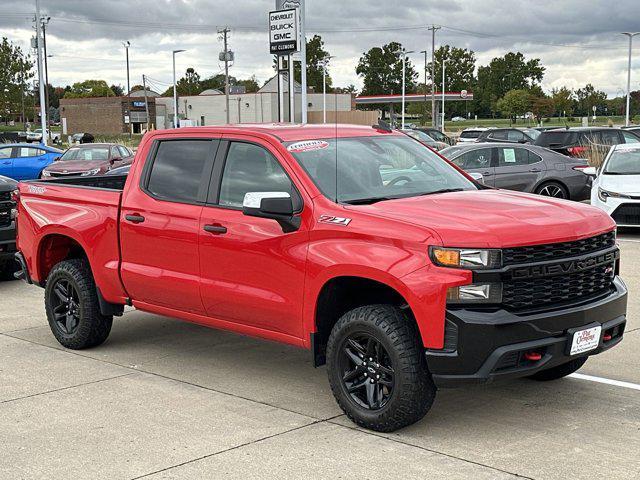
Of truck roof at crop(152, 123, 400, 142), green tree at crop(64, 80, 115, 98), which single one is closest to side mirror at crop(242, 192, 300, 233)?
truck roof at crop(152, 123, 400, 142)

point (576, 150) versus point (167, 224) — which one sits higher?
point (167, 224)

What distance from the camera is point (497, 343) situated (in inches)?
190

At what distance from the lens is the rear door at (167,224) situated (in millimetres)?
6312

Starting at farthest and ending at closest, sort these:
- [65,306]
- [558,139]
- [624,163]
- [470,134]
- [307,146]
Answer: [470,134], [558,139], [624,163], [65,306], [307,146]

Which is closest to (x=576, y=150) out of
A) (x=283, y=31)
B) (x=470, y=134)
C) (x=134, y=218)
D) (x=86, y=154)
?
(x=283, y=31)

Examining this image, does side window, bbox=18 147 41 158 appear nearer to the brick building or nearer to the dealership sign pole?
the dealership sign pole

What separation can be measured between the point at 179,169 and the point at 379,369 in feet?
7.66

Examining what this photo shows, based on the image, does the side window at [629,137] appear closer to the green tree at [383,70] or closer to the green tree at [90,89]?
the green tree at [383,70]

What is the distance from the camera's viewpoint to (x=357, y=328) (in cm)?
524

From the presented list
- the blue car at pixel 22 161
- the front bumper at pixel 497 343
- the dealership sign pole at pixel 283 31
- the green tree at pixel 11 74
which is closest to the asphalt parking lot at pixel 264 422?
the front bumper at pixel 497 343

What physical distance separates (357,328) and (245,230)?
1.13m

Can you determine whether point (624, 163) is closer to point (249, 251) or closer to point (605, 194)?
point (605, 194)

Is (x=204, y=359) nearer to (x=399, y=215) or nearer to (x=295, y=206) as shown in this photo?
(x=295, y=206)

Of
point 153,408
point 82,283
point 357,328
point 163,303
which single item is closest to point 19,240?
point 82,283
